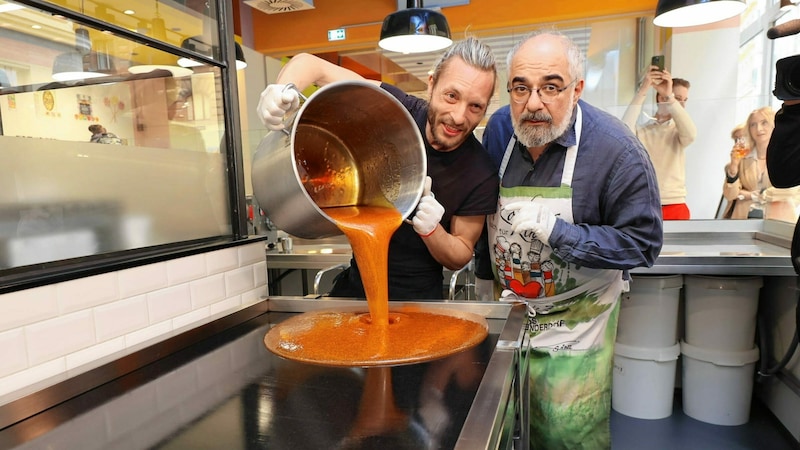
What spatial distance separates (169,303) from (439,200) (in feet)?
2.67

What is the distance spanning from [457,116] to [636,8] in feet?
12.2

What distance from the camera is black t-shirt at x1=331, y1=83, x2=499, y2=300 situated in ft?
5.21

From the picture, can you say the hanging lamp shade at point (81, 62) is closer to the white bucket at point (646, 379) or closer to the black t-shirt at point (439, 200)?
the black t-shirt at point (439, 200)

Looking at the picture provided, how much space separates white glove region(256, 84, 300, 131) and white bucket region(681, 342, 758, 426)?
2.47m

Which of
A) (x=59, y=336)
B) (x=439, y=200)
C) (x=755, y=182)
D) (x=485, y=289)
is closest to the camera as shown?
(x=59, y=336)

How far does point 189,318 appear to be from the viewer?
133 centimetres

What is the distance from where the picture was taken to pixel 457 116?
4.77ft

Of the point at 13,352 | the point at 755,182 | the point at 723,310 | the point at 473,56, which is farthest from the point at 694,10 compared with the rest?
the point at 13,352

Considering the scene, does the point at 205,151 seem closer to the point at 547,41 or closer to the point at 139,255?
the point at 139,255

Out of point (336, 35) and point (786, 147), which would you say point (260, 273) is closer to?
point (786, 147)

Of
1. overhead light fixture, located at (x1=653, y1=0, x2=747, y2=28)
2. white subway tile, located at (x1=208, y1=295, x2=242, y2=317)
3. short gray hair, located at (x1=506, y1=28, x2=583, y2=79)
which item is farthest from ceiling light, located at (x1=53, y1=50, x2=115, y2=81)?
overhead light fixture, located at (x1=653, y1=0, x2=747, y2=28)

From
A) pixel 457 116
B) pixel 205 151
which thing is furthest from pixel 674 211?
pixel 205 151

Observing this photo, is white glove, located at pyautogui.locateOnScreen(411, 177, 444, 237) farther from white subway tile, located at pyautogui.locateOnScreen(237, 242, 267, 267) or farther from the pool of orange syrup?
white subway tile, located at pyautogui.locateOnScreen(237, 242, 267, 267)

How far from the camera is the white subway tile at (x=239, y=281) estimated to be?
4.84 feet
